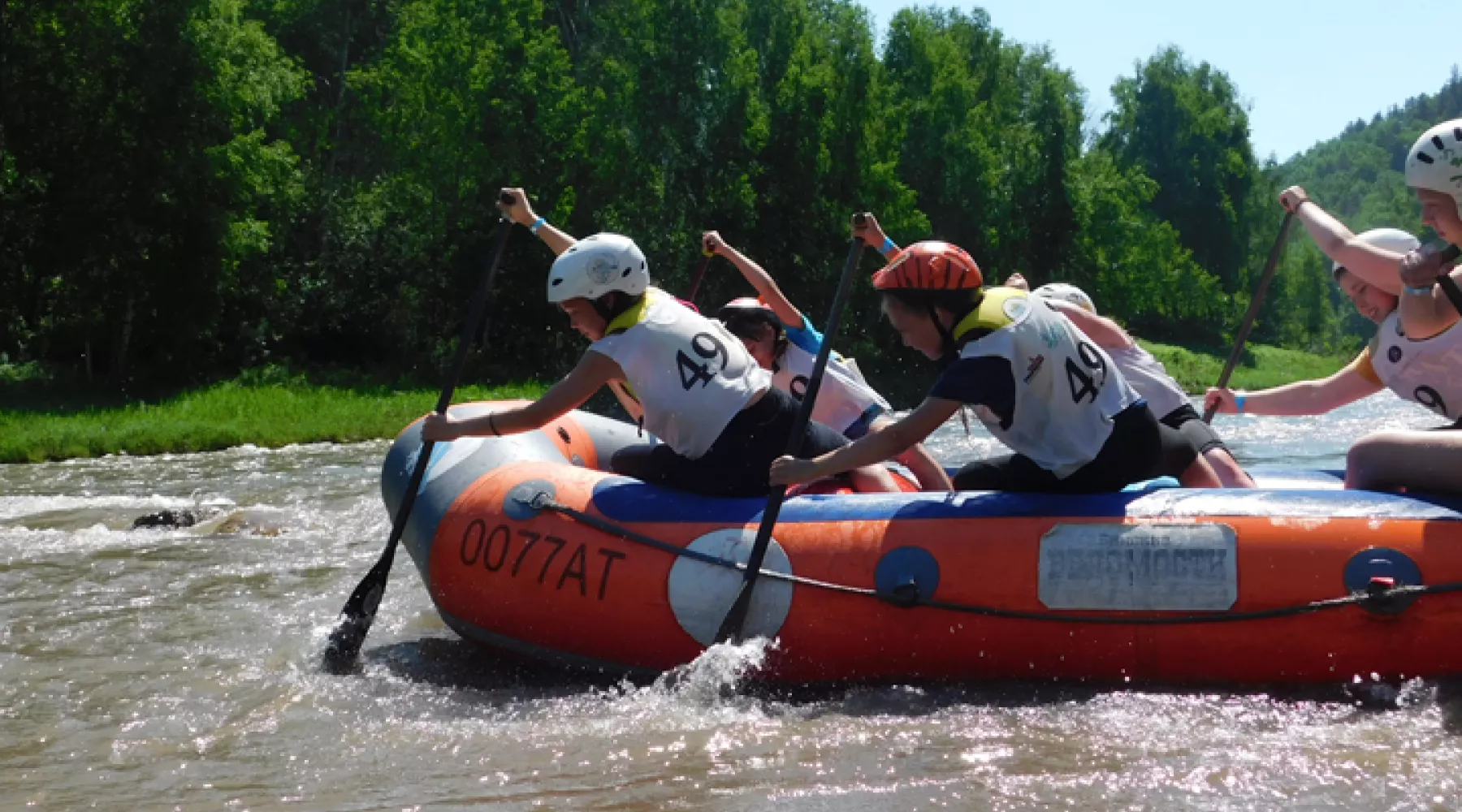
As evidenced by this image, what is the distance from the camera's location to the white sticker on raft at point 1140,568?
5.04 m

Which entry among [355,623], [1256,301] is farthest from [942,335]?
[1256,301]

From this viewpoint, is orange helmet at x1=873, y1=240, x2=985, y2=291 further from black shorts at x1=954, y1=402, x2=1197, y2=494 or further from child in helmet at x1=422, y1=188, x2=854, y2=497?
child in helmet at x1=422, y1=188, x2=854, y2=497

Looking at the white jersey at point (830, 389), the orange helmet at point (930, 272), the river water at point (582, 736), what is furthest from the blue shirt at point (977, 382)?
the white jersey at point (830, 389)

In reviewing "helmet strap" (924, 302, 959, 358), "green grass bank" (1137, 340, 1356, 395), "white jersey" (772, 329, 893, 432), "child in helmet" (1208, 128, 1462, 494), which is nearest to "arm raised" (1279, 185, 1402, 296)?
"child in helmet" (1208, 128, 1462, 494)

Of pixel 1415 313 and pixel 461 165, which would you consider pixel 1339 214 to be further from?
pixel 1415 313

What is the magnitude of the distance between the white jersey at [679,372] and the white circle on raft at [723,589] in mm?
456

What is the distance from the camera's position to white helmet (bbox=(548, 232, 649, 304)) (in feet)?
18.7

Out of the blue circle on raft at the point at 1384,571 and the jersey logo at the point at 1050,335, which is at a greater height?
the jersey logo at the point at 1050,335

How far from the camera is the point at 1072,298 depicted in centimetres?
664

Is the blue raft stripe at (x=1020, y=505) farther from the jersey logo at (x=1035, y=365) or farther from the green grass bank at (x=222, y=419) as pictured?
the green grass bank at (x=222, y=419)

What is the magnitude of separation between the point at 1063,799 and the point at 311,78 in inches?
1310

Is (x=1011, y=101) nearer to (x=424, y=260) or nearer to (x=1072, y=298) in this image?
(x=424, y=260)

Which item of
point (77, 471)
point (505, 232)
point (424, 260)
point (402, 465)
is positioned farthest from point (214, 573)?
point (424, 260)

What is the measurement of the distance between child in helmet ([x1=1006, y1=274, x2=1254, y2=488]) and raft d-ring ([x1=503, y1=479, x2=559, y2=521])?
2143 mm
